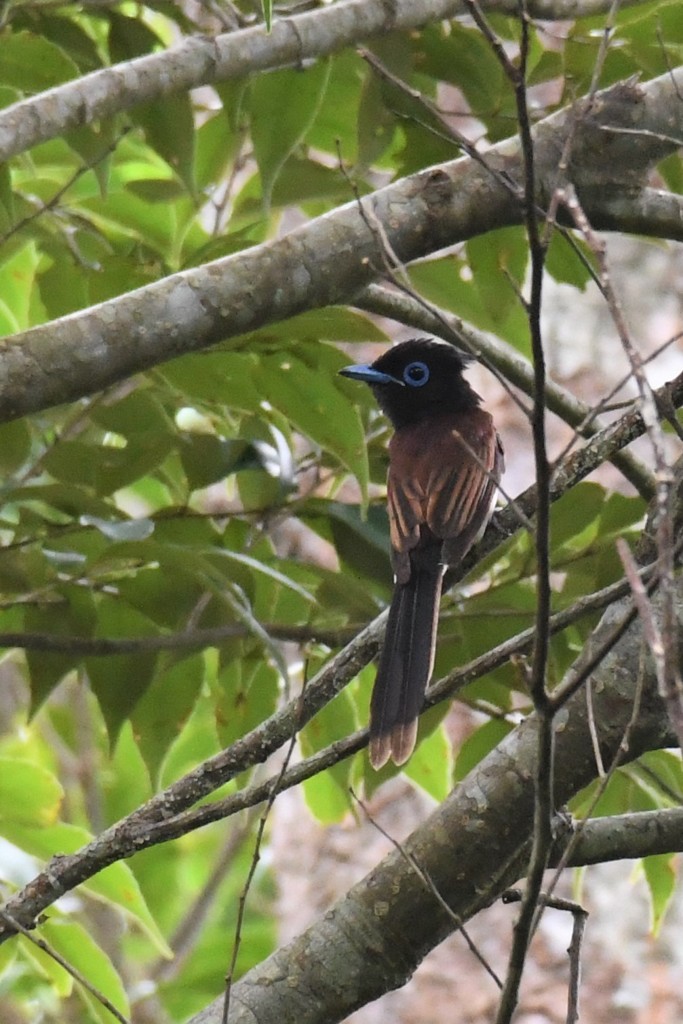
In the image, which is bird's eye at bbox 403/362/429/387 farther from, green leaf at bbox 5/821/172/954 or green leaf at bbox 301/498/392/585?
green leaf at bbox 5/821/172/954

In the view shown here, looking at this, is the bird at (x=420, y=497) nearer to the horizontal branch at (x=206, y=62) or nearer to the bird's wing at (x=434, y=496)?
the bird's wing at (x=434, y=496)

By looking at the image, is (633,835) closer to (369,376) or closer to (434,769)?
(434,769)

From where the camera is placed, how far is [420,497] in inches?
128

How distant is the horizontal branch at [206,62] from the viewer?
2.47 m

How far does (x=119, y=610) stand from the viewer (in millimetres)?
2986

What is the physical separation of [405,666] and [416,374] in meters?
1.63

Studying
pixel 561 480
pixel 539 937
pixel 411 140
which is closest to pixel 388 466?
pixel 411 140

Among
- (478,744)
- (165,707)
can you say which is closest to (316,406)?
(165,707)

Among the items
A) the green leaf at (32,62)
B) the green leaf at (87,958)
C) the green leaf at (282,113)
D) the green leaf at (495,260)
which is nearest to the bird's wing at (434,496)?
the green leaf at (495,260)

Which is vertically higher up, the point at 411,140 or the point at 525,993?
the point at 411,140

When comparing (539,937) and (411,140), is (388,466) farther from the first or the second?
(539,937)

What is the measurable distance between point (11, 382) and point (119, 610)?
90 cm

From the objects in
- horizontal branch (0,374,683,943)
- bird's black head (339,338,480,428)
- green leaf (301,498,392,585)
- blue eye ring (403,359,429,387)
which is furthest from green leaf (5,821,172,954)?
blue eye ring (403,359,429,387)

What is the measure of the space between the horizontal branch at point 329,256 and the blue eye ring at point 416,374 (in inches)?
52.5
